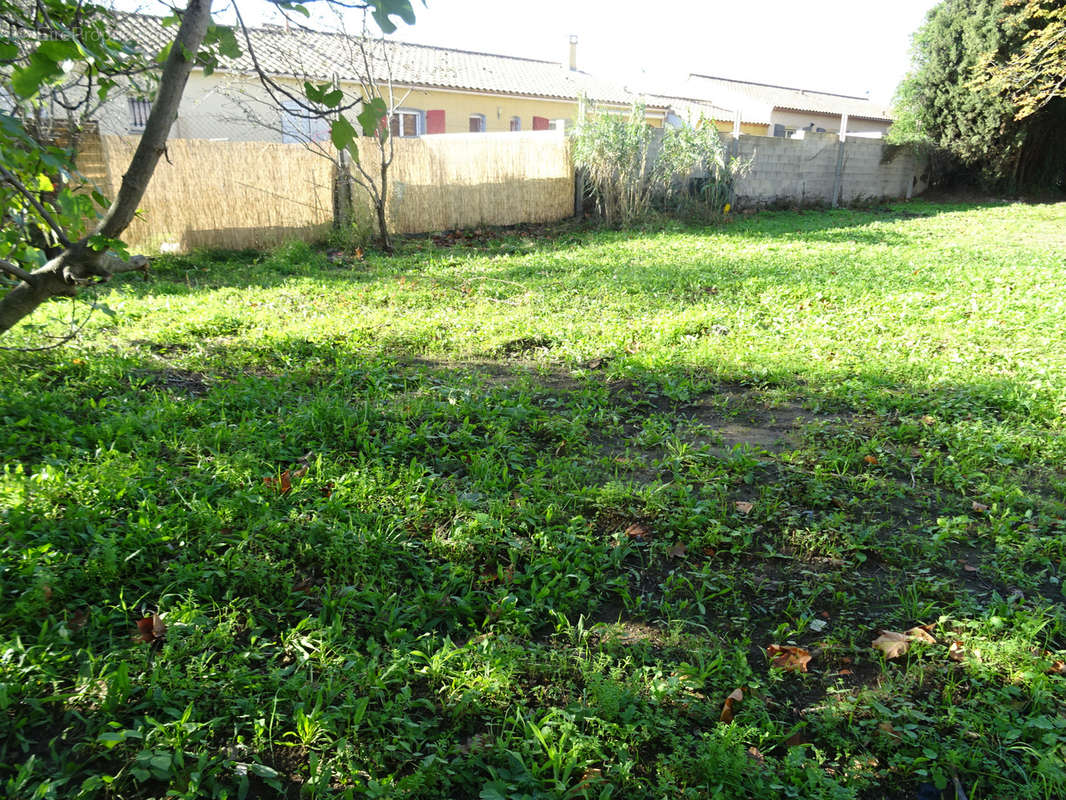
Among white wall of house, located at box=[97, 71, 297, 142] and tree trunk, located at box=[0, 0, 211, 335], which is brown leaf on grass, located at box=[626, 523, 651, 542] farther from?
white wall of house, located at box=[97, 71, 297, 142]

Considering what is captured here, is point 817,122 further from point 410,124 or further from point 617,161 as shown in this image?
point 617,161

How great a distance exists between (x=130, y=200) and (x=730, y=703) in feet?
7.14

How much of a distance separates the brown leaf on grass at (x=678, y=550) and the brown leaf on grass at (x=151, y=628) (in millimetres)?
1841

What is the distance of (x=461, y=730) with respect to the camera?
193 cm

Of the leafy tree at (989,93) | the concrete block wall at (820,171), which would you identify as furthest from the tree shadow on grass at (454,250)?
the leafy tree at (989,93)

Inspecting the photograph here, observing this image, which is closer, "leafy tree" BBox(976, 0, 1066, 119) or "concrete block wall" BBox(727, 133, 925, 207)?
"concrete block wall" BBox(727, 133, 925, 207)

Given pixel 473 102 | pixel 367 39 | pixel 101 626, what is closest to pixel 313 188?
pixel 367 39

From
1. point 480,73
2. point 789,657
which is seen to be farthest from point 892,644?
point 480,73

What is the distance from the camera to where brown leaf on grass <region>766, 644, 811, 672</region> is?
2.18m

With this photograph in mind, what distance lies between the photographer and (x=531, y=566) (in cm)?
261

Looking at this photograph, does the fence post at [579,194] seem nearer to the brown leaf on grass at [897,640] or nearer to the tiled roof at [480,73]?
the tiled roof at [480,73]

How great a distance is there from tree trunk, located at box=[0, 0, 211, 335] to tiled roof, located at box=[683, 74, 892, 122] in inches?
1248

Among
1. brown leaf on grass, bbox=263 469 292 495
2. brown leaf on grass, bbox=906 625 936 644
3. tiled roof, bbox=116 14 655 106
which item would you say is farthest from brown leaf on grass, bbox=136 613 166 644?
tiled roof, bbox=116 14 655 106

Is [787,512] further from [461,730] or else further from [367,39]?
[367,39]
